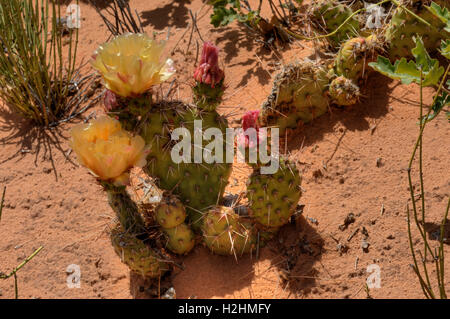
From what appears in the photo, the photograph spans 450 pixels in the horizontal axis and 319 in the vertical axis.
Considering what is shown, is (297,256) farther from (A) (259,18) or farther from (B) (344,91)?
Result: (A) (259,18)

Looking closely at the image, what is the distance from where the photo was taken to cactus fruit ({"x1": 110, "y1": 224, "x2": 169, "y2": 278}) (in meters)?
1.85

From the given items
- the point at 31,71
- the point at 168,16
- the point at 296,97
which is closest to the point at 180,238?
the point at 296,97

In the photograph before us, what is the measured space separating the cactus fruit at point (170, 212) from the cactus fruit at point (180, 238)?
0.03 m

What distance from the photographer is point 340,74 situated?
2.42m

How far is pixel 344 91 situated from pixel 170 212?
94cm

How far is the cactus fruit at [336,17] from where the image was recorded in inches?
102

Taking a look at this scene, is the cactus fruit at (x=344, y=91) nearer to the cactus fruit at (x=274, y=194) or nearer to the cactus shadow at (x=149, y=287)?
the cactus fruit at (x=274, y=194)

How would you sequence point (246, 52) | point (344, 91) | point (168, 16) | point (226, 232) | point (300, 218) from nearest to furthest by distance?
point (226, 232)
point (300, 218)
point (344, 91)
point (246, 52)
point (168, 16)

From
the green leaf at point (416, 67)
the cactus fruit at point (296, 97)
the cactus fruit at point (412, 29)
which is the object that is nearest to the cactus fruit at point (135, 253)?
the cactus fruit at point (296, 97)

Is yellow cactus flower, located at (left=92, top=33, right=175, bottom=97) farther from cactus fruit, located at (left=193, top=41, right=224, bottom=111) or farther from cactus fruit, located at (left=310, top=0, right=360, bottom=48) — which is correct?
cactus fruit, located at (left=310, top=0, right=360, bottom=48)

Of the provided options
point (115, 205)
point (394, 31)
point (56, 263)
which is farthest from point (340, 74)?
point (56, 263)

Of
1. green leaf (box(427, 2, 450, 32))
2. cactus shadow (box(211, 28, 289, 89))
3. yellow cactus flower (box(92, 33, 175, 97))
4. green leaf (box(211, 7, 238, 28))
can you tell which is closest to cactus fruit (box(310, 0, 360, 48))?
cactus shadow (box(211, 28, 289, 89))

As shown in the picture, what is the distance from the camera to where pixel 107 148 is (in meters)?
1.69

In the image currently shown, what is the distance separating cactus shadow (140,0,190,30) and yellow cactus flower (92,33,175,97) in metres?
1.49
